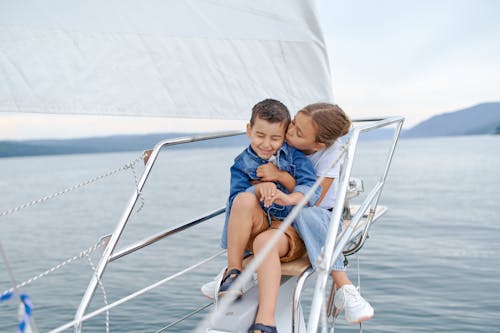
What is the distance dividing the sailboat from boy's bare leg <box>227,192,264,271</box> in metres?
0.16

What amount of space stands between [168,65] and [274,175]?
0.81m

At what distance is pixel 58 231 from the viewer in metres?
11.3

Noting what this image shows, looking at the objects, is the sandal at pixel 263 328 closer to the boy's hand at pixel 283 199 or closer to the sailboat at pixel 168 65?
the sailboat at pixel 168 65

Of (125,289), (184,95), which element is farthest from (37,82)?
(125,289)

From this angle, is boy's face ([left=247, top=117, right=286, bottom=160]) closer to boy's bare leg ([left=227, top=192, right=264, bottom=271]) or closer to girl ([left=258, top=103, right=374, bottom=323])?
girl ([left=258, top=103, right=374, bottom=323])

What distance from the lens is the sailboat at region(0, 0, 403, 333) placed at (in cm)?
257

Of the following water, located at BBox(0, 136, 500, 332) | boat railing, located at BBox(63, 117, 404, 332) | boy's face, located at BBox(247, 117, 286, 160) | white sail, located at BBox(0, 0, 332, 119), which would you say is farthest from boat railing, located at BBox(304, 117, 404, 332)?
water, located at BBox(0, 136, 500, 332)

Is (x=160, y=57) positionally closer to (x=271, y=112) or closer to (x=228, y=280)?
(x=271, y=112)

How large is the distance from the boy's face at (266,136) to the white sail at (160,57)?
0.47m

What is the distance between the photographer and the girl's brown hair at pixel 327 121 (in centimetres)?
266

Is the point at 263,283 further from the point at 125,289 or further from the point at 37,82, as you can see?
the point at 125,289

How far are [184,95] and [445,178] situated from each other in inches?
769

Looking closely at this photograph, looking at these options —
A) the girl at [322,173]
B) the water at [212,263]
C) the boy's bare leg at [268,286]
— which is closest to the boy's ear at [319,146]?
the girl at [322,173]

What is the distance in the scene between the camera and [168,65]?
9.53 ft
